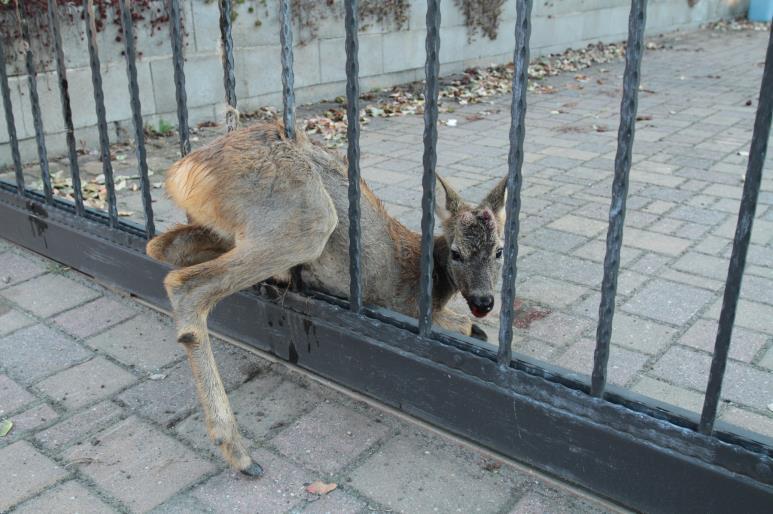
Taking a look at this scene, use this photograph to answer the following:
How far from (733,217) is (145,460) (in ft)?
15.9

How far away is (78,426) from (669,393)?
271 centimetres

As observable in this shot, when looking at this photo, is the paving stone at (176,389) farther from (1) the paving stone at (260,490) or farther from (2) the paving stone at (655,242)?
(2) the paving stone at (655,242)

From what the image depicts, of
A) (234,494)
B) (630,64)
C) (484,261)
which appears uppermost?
(630,64)

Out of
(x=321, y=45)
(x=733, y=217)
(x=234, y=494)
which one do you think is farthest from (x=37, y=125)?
(x=321, y=45)

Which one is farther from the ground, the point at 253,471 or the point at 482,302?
the point at 482,302

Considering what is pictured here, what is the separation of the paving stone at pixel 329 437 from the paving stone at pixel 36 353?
52.0 inches

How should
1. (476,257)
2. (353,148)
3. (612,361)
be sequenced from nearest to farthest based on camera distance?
(353,148), (476,257), (612,361)

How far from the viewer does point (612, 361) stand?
3775 millimetres

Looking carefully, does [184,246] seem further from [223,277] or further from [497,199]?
[497,199]

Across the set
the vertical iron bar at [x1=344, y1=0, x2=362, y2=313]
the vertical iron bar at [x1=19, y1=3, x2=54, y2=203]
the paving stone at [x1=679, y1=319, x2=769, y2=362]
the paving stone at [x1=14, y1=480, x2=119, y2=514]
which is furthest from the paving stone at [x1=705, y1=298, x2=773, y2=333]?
the vertical iron bar at [x1=19, y1=3, x2=54, y2=203]

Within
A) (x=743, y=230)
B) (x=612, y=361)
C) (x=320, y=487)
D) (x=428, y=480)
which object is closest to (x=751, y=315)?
(x=612, y=361)

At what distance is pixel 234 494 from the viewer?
2.82 metres

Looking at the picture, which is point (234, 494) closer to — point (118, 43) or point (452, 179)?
point (452, 179)

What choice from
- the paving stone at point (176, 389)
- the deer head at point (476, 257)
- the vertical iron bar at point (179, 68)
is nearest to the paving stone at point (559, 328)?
the deer head at point (476, 257)
